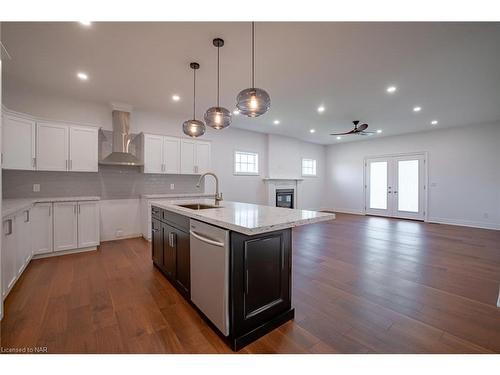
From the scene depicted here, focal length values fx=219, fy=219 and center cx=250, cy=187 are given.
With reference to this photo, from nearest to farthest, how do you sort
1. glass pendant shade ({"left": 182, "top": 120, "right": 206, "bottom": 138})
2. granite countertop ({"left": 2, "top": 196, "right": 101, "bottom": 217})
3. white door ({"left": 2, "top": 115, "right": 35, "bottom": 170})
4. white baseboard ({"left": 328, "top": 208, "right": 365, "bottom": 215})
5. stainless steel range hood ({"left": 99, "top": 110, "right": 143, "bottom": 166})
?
granite countertop ({"left": 2, "top": 196, "right": 101, "bottom": 217}) → glass pendant shade ({"left": 182, "top": 120, "right": 206, "bottom": 138}) → white door ({"left": 2, "top": 115, "right": 35, "bottom": 170}) → stainless steel range hood ({"left": 99, "top": 110, "right": 143, "bottom": 166}) → white baseboard ({"left": 328, "top": 208, "right": 365, "bottom": 215})

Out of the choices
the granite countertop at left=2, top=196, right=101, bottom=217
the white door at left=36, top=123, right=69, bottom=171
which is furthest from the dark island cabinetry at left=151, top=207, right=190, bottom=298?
the white door at left=36, top=123, right=69, bottom=171

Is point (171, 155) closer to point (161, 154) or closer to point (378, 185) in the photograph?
point (161, 154)

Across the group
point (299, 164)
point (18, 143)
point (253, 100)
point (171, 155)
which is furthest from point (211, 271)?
point (299, 164)

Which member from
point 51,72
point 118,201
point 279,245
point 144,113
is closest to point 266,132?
point 144,113

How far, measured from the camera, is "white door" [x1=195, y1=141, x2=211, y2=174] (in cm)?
521

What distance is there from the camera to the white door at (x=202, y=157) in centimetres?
521

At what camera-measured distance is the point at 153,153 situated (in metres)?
4.62

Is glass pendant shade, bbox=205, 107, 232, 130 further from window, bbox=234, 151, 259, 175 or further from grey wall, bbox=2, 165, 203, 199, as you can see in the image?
window, bbox=234, 151, 259, 175

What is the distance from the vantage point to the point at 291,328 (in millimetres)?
1814

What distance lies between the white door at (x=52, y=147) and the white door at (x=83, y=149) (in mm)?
81

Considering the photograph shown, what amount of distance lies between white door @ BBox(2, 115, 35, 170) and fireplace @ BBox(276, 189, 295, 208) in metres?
5.97

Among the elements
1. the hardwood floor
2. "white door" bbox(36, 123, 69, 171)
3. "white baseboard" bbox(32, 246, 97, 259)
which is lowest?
the hardwood floor
